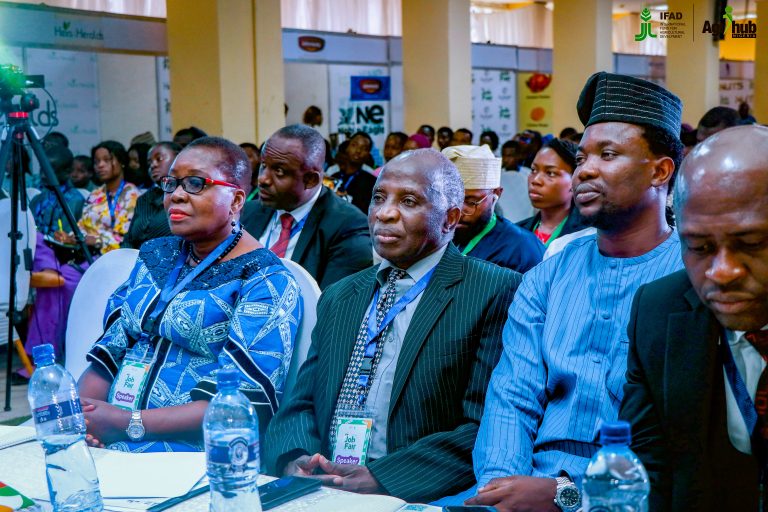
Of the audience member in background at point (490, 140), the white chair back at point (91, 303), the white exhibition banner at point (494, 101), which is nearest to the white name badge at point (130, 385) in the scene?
the white chair back at point (91, 303)

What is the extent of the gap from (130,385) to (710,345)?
5.44ft

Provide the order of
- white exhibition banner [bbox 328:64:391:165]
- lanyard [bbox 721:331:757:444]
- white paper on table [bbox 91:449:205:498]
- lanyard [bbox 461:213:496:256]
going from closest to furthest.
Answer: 1. lanyard [bbox 721:331:757:444]
2. white paper on table [bbox 91:449:205:498]
3. lanyard [bbox 461:213:496:256]
4. white exhibition banner [bbox 328:64:391:165]

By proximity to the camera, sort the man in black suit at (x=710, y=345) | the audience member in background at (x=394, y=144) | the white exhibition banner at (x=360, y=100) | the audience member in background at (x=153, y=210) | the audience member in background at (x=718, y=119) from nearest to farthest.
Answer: the man in black suit at (x=710, y=345) < the audience member in background at (x=153, y=210) < the audience member in background at (x=718, y=119) < the audience member in background at (x=394, y=144) < the white exhibition banner at (x=360, y=100)

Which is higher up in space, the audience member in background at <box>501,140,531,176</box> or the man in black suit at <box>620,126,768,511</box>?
A: the audience member in background at <box>501,140,531,176</box>

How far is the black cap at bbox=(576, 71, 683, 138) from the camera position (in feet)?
7.48

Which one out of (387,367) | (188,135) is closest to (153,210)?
(188,135)

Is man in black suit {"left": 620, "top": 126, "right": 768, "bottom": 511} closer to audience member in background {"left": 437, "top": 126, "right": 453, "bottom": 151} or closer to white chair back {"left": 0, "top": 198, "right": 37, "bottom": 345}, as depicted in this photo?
white chair back {"left": 0, "top": 198, "right": 37, "bottom": 345}

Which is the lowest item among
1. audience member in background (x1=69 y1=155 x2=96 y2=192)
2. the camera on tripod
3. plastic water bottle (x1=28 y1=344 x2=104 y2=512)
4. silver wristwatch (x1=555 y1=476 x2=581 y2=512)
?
silver wristwatch (x1=555 y1=476 x2=581 y2=512)

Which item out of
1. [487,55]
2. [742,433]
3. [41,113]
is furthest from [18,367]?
[487,55]

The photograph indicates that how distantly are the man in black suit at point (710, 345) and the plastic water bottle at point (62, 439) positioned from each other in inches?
38.7

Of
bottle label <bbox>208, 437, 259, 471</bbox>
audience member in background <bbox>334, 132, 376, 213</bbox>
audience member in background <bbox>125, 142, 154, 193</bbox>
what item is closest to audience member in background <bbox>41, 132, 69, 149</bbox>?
audience member in background <bbox>125, 142, 154, 193</bbox>

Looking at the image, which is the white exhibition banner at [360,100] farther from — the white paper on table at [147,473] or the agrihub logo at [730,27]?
the white paper on table at [147,473]

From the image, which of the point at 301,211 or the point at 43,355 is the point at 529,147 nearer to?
the point at 301,211

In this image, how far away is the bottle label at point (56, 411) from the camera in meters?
1.91
